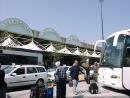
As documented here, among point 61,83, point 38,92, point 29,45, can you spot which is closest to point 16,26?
point 29,45

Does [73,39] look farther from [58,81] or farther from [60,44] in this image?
[58,81]

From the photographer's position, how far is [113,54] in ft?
53.7

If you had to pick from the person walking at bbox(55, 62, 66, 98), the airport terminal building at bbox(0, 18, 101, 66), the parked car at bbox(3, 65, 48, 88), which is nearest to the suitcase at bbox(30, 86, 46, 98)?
the person walking at bbox(55, 62, 66, 98)

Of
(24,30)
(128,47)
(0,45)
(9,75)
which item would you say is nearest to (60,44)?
(24,30)

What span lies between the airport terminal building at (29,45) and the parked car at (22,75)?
22.6ft

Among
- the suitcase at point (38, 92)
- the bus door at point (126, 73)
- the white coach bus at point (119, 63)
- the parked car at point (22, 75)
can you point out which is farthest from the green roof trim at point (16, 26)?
the suitcase at point (38, 92)

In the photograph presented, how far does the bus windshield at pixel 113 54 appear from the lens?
15.7 meters

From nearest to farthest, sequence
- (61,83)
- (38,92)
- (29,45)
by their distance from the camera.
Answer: (38,92) < (61,83) < (29,45)

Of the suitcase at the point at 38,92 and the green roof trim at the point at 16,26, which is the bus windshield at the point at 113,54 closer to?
the suitcase at the point at 38,92

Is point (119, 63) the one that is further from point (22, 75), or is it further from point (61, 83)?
point (22, 75)

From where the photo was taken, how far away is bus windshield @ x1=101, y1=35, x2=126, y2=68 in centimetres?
1567

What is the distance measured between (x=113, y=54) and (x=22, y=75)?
22.1 feet

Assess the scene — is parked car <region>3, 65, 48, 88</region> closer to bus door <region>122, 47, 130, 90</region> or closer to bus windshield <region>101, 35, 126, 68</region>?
bus windshield <region>101, 35, 126, 68</region>

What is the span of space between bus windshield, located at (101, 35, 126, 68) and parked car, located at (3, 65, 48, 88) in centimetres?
555
